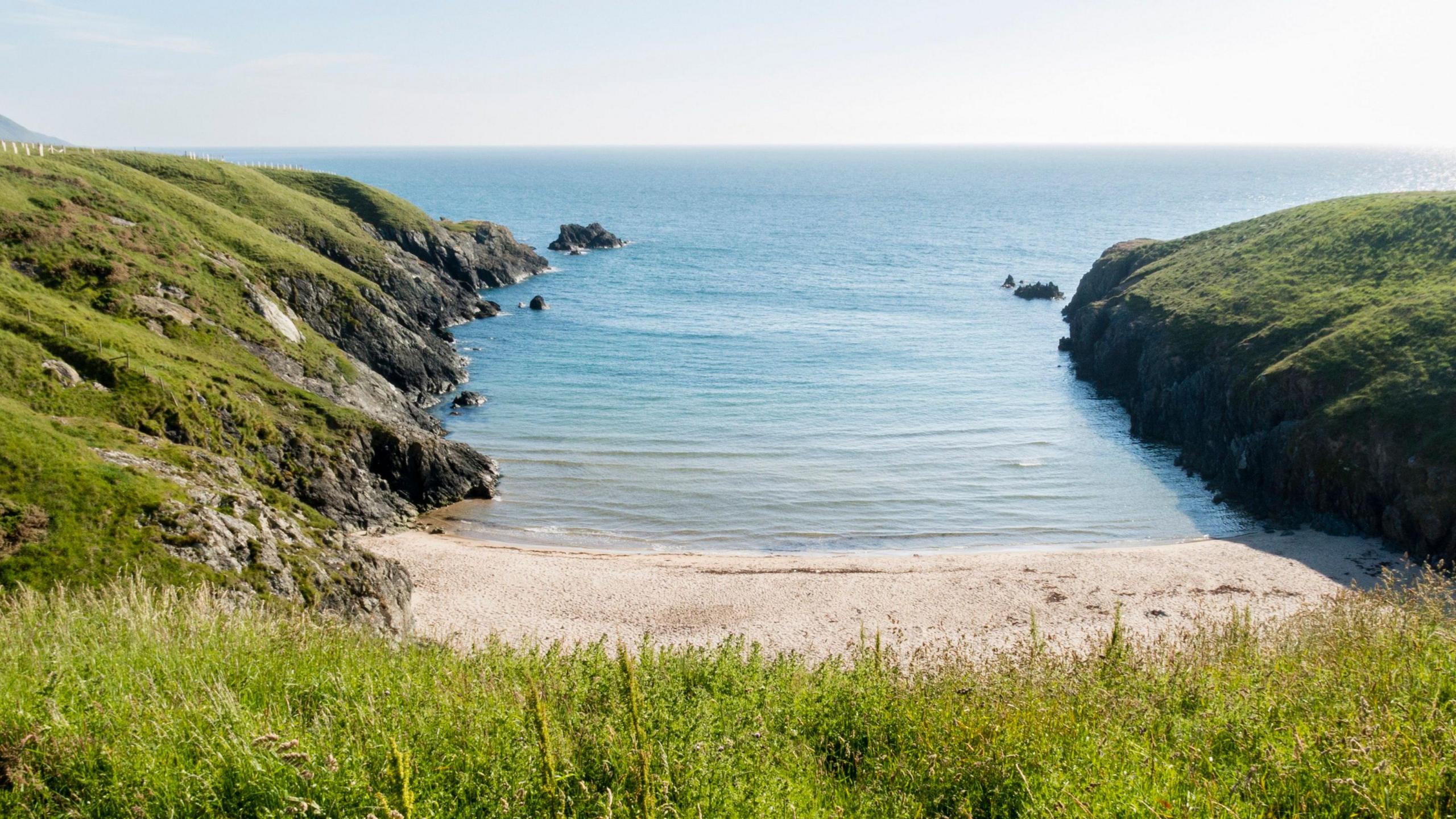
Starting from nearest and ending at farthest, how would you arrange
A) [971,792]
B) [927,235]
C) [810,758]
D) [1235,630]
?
1. [971,792]
2. [810,758]
3. [1235,630]
4. [927,235]

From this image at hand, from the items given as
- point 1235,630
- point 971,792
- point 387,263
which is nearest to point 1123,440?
point 1235,630

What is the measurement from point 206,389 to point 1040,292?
87.2 meters

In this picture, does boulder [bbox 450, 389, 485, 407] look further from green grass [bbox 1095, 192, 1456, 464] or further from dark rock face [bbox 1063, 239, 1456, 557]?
green grass [bbox 1095, 192, 1456, 464]

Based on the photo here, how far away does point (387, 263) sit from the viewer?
71.6 meters

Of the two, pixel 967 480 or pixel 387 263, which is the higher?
pixel 387 263

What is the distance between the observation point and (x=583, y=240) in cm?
13188

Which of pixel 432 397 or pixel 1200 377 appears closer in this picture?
pixel 1200 377

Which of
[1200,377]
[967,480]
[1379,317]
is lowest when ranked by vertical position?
[967,480]

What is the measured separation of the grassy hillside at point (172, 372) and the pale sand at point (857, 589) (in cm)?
603

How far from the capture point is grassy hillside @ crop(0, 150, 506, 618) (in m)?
22.0

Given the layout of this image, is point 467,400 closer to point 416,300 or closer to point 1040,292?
point 416,300

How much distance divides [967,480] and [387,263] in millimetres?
52718

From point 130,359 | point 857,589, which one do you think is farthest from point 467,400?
point 857,589

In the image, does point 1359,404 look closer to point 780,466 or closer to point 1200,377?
point 1200,377
